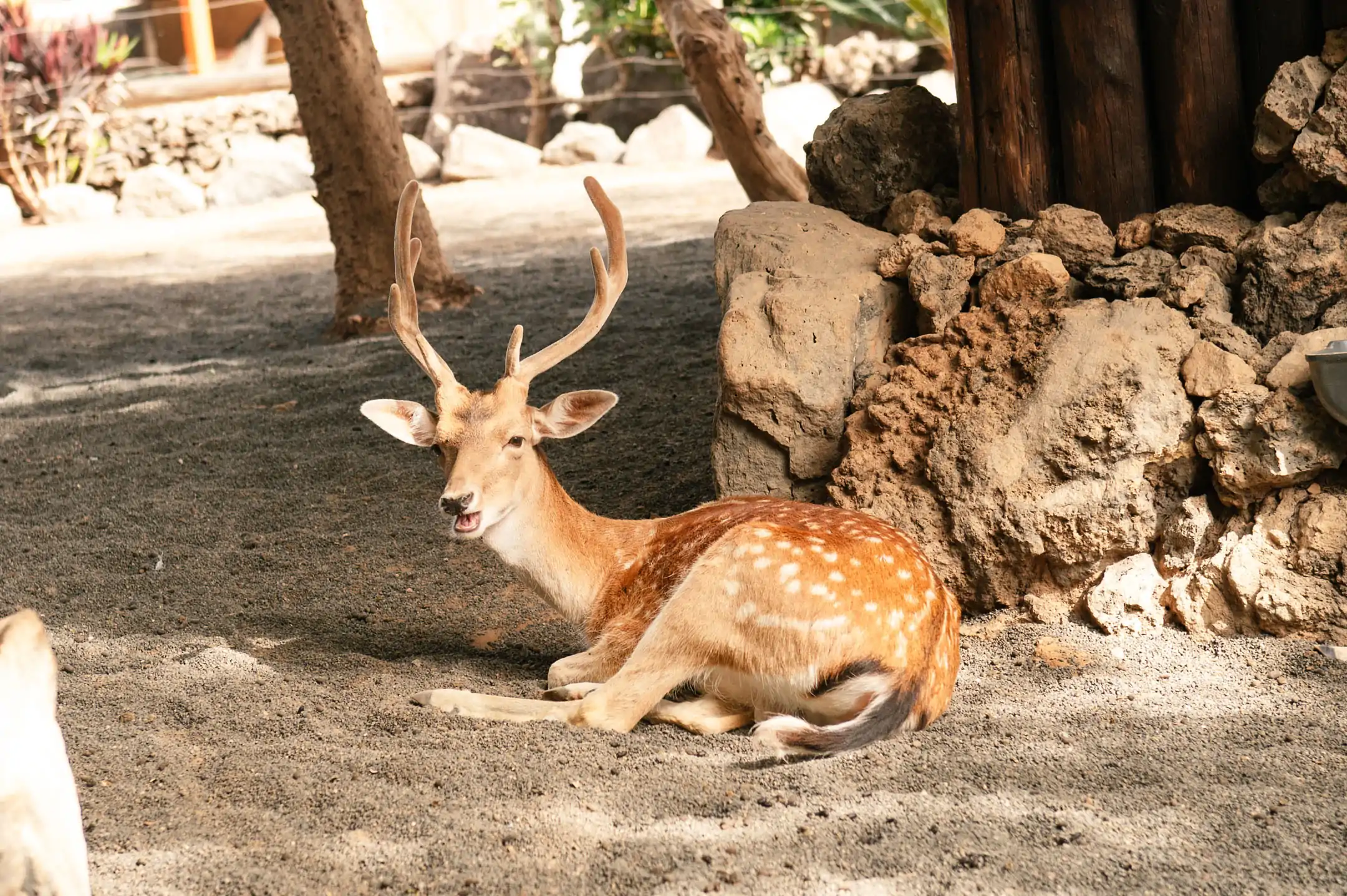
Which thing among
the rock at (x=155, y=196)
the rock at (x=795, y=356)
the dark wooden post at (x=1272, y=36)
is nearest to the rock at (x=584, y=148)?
the rock at (x=155, y=196)

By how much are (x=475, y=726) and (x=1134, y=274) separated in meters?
2.28

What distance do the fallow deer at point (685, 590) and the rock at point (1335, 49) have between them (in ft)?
5.73

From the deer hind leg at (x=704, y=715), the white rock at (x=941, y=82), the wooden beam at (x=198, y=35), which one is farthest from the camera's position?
the wooden beam at (x=198, y=35)

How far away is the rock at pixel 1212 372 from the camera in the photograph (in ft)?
12.3

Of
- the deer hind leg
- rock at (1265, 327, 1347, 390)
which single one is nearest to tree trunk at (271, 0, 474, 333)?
the deer hind leg

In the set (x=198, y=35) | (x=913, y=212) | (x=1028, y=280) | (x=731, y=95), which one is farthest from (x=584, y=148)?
(x=1028, y=280)

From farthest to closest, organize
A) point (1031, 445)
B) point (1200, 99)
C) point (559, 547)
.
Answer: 1. point (1200, 99)
2. point (1031, 445)
3. point (559, 547)

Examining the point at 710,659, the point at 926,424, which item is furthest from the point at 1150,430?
the point at 710,659

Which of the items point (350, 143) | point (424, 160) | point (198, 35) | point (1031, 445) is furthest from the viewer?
point (198, 35)

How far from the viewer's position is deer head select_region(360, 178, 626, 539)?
3561mm

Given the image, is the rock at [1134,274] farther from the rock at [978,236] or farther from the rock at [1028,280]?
the rock at [978,236]

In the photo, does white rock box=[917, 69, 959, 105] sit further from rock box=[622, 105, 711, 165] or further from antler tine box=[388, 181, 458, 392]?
antler tine box=[388, 181, 458, 392]

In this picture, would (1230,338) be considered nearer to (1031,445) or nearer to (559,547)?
(1031,445)

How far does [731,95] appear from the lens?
7.52 meters
